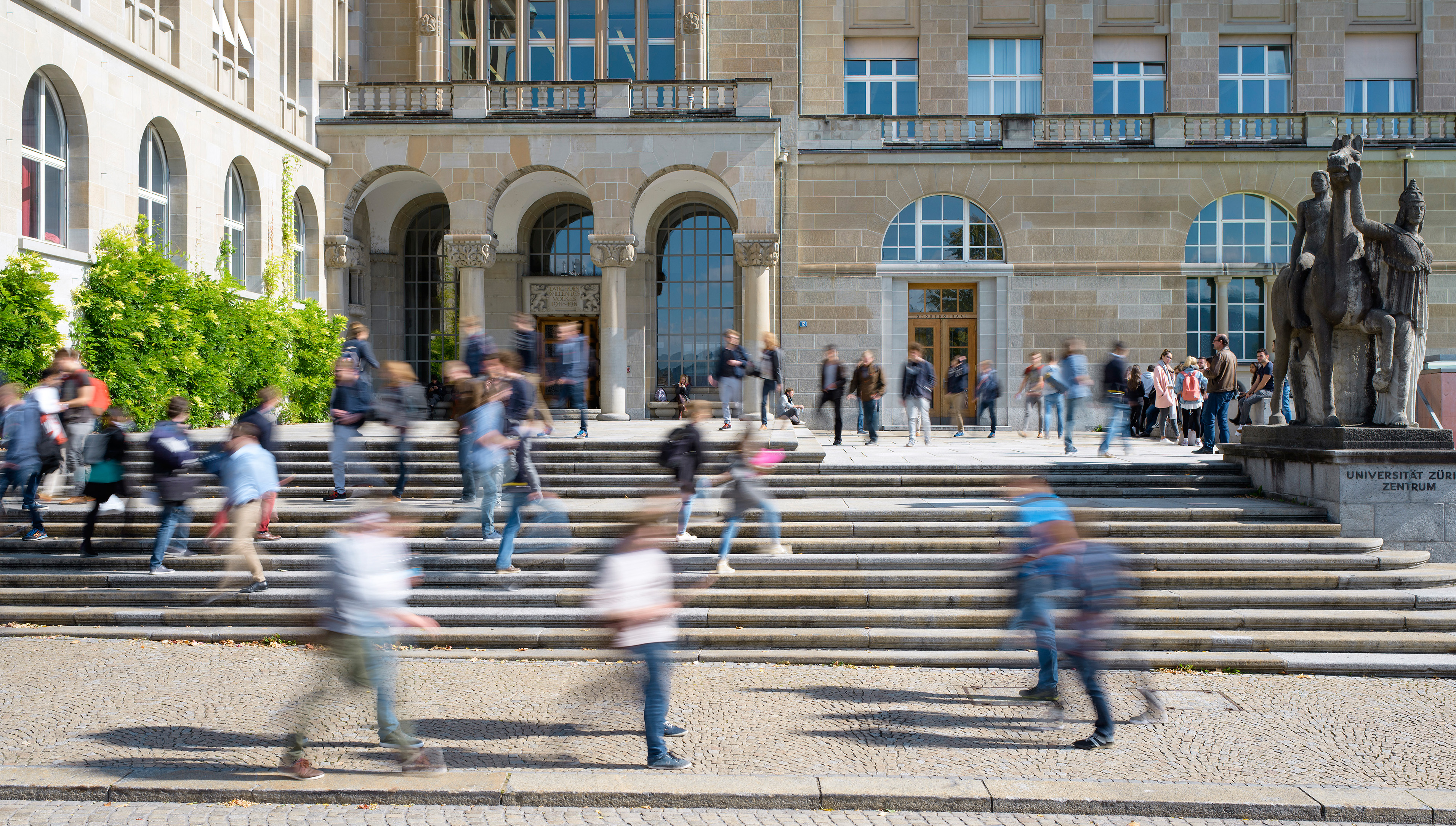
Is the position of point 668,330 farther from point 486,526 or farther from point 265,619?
point 265,619

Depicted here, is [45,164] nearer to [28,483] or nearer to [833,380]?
[28,483]

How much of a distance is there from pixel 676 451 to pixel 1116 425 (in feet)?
28.6

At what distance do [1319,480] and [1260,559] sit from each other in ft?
6.60

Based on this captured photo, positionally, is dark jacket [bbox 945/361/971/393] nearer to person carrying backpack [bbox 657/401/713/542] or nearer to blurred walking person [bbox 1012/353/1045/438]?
blurred walking person [bbox 1012/353/1045/438]

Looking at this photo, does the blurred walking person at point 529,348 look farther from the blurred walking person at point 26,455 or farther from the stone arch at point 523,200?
the stone arch at point 523,200

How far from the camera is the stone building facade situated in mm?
23578

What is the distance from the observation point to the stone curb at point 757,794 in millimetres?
5770

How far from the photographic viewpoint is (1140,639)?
9.26 m

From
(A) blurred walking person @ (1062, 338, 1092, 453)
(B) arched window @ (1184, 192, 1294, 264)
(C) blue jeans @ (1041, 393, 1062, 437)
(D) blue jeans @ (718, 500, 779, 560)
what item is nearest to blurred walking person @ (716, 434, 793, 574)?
(D) blue jeans @ (718, 500, 779, 560)

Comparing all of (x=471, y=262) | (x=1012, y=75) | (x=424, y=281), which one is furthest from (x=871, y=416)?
(x=424, y=281)

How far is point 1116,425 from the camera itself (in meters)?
15.7

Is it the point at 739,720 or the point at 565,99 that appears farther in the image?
the point at 565,99

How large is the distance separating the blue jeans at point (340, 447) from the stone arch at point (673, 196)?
1217 cm

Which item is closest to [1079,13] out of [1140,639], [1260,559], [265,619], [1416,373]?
[1416,373]
